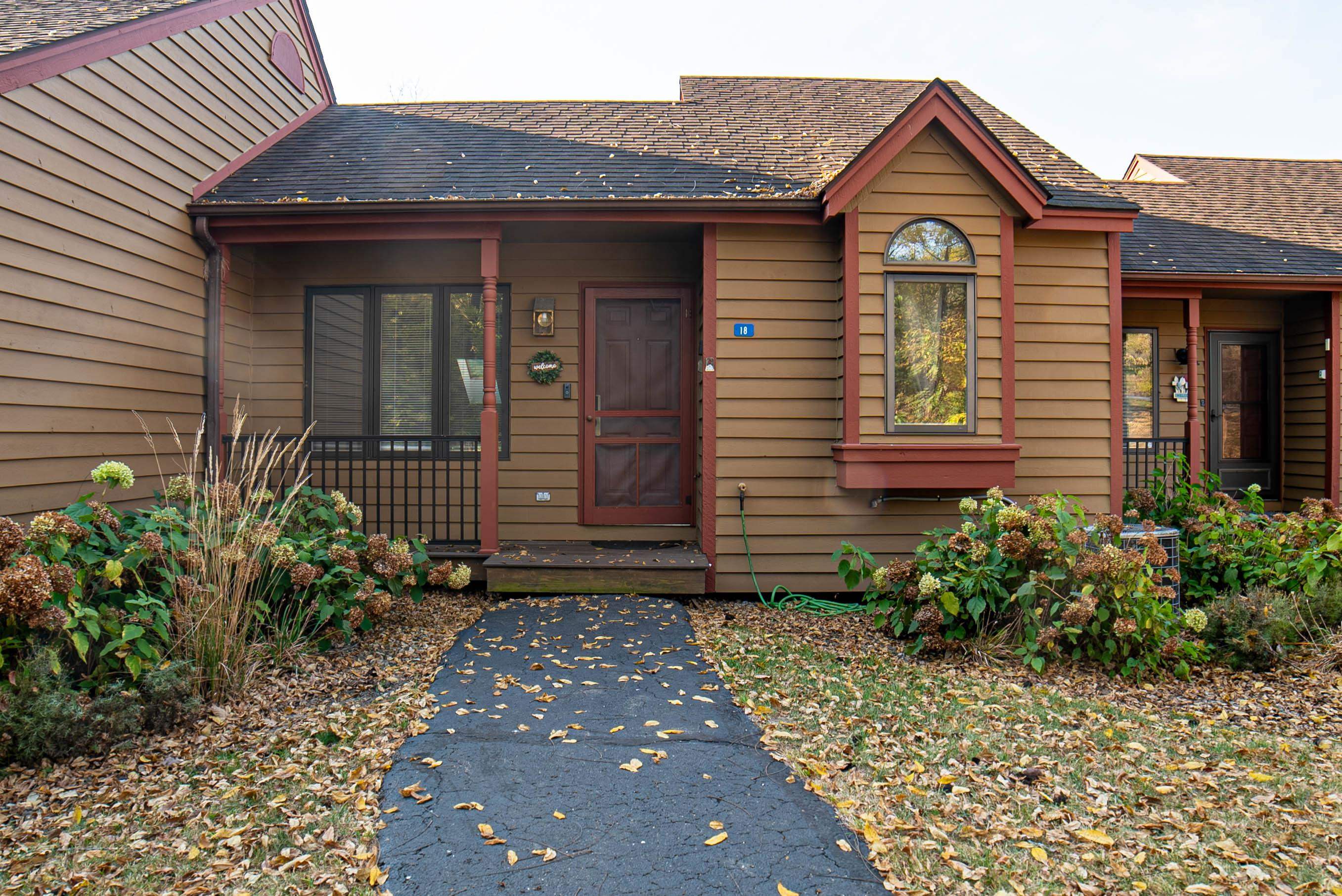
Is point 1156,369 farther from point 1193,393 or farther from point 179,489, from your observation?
point 179,489

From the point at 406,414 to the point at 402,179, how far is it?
76.6 inches

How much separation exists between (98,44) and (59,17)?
1.91ft

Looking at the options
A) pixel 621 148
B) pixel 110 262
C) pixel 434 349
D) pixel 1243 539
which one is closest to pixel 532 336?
pixel 434 349

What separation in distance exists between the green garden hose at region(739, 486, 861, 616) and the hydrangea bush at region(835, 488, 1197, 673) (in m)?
0.90

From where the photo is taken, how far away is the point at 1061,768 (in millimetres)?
2879

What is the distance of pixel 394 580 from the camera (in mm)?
4711

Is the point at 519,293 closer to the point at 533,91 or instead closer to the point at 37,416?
the point at 37,416

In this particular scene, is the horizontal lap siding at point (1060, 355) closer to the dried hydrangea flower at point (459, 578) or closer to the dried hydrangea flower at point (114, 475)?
the dried hydrangea flower at point (459, 578)

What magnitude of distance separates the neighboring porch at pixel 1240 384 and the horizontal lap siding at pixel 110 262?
26.9 feet

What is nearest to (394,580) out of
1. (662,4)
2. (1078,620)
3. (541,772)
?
(541,772)

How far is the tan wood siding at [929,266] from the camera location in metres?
5.34

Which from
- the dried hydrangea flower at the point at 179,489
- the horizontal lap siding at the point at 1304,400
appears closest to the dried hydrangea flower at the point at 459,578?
the dried hydrangea flower at the point at 179,489

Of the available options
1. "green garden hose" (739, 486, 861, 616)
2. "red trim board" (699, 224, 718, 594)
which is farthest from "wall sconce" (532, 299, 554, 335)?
"green garden hose" (739, 486, 861, 616)

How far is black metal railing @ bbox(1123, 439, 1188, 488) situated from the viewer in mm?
7095
